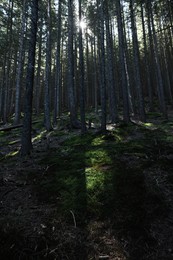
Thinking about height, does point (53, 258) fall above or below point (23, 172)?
below

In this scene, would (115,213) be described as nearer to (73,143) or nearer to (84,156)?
(84,156)

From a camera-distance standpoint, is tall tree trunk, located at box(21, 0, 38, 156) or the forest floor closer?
the forest floor

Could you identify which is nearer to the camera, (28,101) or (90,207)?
(90,207)

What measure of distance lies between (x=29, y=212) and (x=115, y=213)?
5.79 feet

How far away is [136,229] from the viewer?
10.4 ft

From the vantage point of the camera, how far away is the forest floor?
286 cm

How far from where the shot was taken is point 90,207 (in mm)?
3768

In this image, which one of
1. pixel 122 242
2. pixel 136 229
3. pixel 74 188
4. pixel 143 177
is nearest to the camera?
pixel 122 242

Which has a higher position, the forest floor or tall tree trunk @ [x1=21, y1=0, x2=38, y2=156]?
tall tree trunk @ [x1=21, y1=0, x2=38, y2=156]

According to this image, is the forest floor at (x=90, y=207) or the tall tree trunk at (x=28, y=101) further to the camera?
the tall tree trunk at (x=28, y=101)

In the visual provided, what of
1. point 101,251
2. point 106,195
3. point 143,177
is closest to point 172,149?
point 143,177

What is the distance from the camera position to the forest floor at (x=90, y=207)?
9.37ft

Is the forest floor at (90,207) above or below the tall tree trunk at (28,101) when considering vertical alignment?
below

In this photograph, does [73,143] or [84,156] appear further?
[73,143]
